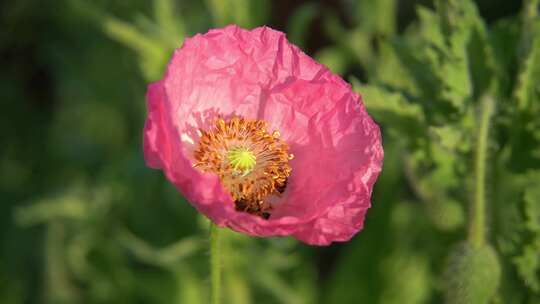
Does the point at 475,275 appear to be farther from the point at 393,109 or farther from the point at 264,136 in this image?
the point at 264,136

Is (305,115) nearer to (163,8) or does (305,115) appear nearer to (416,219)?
(163,8)

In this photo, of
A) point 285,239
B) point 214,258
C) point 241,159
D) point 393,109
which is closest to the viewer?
point 214,258

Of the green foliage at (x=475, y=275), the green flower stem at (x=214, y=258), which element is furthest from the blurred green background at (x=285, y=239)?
the green flower stem at (x=214, y=258)

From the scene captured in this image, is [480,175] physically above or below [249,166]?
below

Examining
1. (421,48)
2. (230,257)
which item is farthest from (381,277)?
(421,48)

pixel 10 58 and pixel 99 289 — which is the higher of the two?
pixel 10 58

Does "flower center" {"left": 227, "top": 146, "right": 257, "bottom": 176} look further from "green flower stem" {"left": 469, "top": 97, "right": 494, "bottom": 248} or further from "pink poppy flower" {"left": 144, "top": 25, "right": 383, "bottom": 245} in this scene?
"green flower stem" {"left": 469, "top": 97, "right": 494, "bottom": 248}

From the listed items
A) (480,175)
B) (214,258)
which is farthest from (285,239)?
(214,258)
